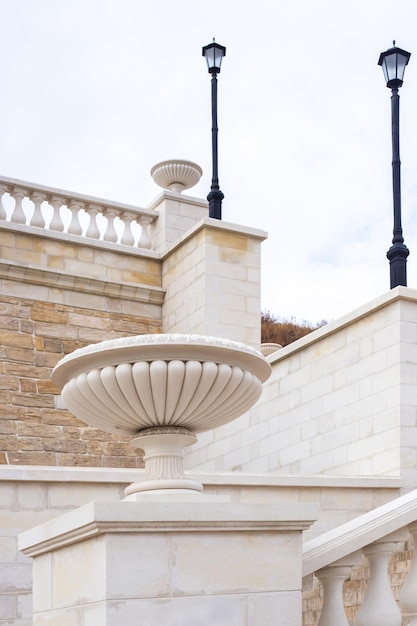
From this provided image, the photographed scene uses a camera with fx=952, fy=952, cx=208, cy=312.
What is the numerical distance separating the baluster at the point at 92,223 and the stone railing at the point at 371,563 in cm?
1009

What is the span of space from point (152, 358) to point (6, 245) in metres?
Answer: 8.90

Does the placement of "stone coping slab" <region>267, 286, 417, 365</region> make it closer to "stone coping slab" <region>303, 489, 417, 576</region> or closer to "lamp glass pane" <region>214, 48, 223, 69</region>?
"lamp glass pane" <region>214, 48, 223, 69</region>

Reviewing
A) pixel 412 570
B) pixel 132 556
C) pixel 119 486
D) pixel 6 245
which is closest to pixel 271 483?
pixel 119 486

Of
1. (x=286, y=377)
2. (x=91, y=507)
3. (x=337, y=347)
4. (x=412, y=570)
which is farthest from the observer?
(x=286, y=377)

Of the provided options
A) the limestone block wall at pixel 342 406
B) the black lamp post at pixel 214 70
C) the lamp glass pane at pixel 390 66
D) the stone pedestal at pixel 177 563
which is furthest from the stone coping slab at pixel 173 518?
the black lamp post at pixel 214 70

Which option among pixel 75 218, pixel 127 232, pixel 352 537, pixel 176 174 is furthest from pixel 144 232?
pixel 352 537

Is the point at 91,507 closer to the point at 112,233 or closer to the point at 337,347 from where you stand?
the point at 337,347

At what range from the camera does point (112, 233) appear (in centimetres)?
1381

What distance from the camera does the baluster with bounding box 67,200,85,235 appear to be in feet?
44.3

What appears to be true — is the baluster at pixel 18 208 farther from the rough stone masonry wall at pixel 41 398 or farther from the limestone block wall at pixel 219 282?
the limestone block wall at pixel 219 282

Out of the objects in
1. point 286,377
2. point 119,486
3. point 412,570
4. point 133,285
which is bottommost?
point 412,570

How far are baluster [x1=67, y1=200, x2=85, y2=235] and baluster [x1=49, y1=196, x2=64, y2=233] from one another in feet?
0.43

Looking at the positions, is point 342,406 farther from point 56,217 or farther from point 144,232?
point 56,217

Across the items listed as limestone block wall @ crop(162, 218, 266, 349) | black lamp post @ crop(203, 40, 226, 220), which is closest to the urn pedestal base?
limestone block wall @ crop(162, 218, 266, 349)
